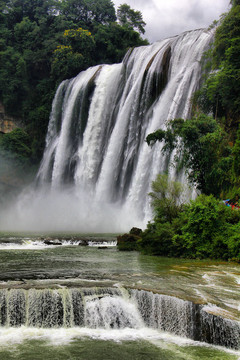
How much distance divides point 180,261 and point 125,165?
617 inches

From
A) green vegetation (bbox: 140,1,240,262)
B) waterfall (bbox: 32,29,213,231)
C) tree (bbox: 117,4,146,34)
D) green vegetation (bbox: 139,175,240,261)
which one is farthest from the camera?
tree (bbox: 117,4,146,34)

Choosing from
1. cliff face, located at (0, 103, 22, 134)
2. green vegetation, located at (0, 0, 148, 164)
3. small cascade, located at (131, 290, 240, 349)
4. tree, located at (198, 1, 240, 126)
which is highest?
green vegetation, located at (0, 0, 148, 164)

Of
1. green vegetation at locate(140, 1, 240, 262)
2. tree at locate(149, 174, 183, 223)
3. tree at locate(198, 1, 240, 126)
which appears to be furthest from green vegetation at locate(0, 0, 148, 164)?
tree at locate(149, 174, 183, 223)

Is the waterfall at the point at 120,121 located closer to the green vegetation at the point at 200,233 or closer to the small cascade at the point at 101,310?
the green vegetation at the point at 200,233

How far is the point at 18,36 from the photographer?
49.0 meters

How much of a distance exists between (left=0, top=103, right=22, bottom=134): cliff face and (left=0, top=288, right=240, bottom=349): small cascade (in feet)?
127

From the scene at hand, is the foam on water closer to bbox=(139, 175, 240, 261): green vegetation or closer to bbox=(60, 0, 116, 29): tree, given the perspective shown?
bbox=(139, 175, 240, 261): green vegetation

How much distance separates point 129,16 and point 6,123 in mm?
24616

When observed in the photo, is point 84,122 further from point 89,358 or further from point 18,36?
point 89,358

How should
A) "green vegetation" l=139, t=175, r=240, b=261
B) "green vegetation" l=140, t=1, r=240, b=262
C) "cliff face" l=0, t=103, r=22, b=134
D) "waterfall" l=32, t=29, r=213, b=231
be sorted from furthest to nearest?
"cliff face" l=0, t=103, r=22, b=134, "waterfall" l=32, t=29, r=213, b=231, "green vegetation" l=140, t=1, r=240, b=262, "green vegetation" l=139, t=175, r=240, b=261

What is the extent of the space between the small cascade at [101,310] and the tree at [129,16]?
52.0 m

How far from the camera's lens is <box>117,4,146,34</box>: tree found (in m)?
54.5

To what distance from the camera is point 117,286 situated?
8844mm

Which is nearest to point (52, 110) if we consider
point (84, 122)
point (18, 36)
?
point (84, 122)
